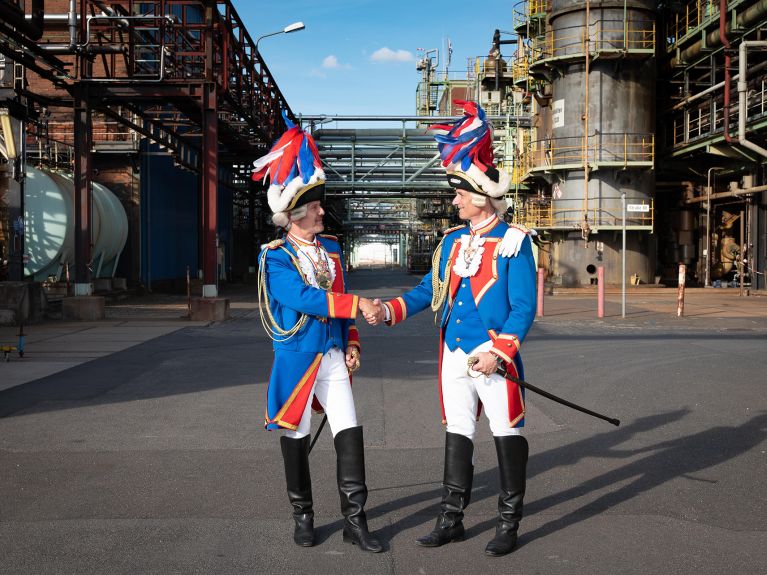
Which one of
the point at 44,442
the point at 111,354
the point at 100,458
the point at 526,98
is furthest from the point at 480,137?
the point at 526,98

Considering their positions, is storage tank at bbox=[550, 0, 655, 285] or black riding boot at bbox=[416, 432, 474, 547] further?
storage tank at bbox=[550, 0, 655, 285]

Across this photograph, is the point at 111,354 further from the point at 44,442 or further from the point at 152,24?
the point at 152,24

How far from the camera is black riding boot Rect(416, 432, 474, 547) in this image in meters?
4.25

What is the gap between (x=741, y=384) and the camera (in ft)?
31.1

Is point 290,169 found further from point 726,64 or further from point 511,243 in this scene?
point 726,64

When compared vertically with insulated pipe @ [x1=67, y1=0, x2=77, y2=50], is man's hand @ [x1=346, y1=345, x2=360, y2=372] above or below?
below

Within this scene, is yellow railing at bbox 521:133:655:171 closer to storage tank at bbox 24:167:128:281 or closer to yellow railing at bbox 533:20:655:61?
yellow railing at bbox 533:20:655:61

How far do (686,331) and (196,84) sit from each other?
12112 mm

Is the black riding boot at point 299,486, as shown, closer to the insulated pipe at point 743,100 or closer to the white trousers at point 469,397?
the white trousers at point 469,397

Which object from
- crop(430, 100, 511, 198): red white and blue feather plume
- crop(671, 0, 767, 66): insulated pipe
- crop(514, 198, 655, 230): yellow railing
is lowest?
crop(430, 100, 511, 198): red white and blue feather plume

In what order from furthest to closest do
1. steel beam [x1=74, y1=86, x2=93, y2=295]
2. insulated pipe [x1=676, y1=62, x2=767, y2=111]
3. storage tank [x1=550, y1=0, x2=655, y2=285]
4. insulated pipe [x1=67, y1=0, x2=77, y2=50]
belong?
storage tank [x1=550, y1=0, x2=655, y2=285] → insulated pipe [x1=676, y1=62, x2=767, y2=111] → steel beam [x1=74, y1=86, x2=93, y2=295] → insulated pipe [x1=67, y1=0, x2=77, y2=50]

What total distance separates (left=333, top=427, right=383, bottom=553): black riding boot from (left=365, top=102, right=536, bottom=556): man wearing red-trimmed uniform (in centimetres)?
31

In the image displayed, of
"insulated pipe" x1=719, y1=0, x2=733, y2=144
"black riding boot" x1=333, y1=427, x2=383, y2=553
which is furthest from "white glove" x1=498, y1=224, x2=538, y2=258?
"insulated pipe" x1=719, y1=0, x2=733, y2=144

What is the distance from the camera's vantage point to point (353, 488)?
14.1ft
